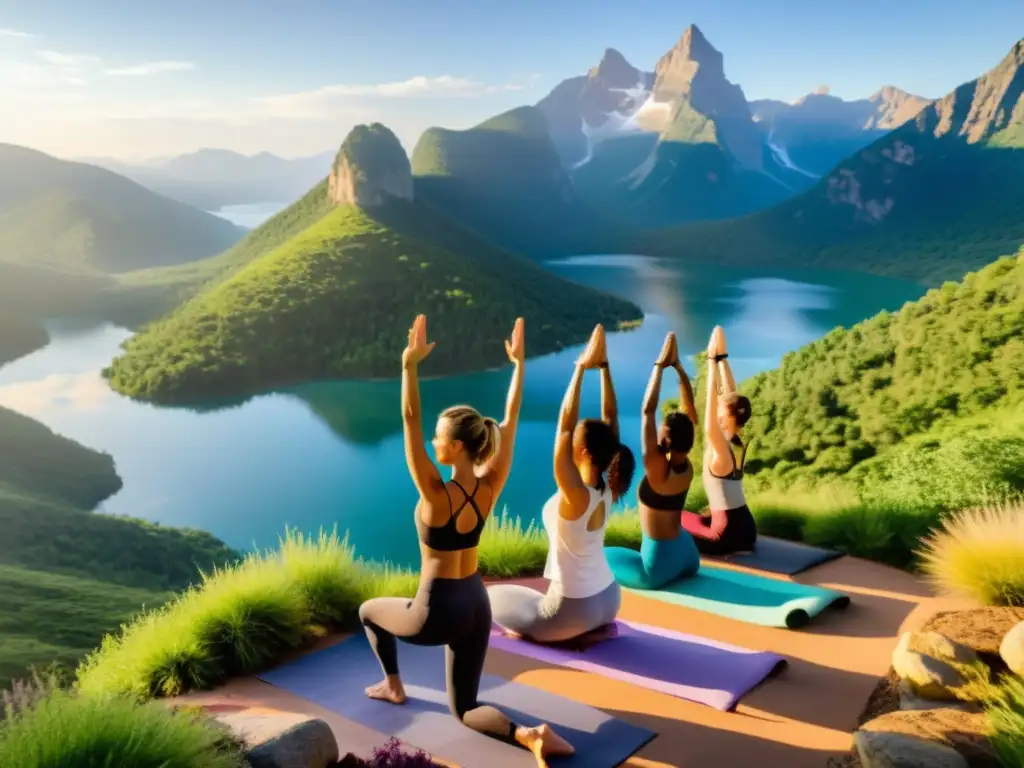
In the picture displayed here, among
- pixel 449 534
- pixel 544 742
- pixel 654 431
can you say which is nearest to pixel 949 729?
pixel 544 742

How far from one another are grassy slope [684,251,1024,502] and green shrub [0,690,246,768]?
678 centimetres

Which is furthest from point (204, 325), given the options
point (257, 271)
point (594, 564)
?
point (594, 564)

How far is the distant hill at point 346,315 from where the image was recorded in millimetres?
41812

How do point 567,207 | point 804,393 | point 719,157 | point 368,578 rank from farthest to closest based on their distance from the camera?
point 719,157
point 567,207
point 804,393
point 368,578

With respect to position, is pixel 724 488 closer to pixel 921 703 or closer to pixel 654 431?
pixel 654 431

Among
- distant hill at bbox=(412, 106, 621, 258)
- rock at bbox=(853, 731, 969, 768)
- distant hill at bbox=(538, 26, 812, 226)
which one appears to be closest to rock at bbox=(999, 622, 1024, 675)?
rock at bbox=(853, 731, 969, 768)

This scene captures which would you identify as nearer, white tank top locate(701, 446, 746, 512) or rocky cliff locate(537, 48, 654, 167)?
white tank top locate(701, 446, 746, 512)

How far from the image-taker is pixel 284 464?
33.3m

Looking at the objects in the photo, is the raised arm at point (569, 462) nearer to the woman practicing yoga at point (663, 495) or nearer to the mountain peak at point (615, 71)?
the woman practicing yoga at point (663, 495)

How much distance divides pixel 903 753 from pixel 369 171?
2464 inches

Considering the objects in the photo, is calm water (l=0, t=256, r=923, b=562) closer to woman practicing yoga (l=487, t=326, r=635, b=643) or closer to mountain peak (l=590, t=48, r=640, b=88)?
woman practicing yoga (l=487, t=326, r=635, b=643)

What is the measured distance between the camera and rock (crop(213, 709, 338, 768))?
2746mm

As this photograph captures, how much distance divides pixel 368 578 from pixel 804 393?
29.3 feet

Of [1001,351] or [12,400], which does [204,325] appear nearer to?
[12,400]
